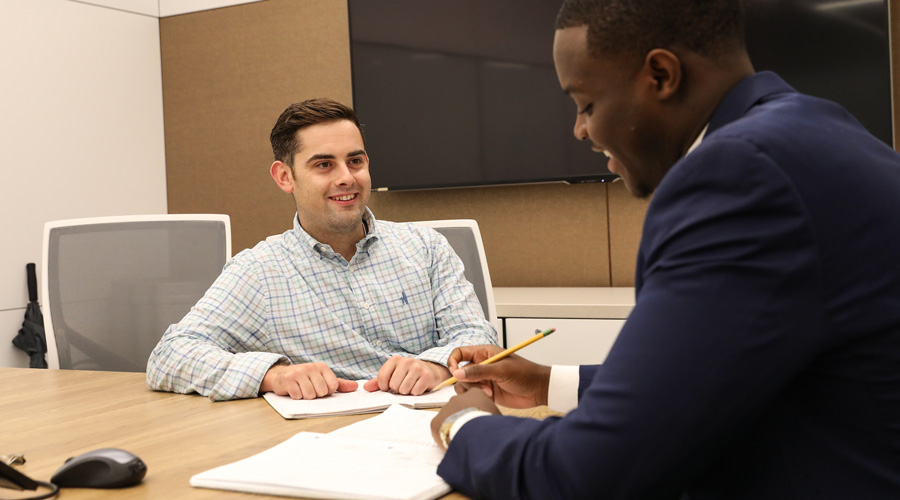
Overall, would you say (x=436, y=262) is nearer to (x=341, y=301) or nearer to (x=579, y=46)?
(x=341, y=301)

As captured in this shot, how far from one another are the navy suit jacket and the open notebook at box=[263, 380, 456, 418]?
59cm

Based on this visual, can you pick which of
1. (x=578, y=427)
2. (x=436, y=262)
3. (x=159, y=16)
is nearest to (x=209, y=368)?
(x=436, y=262)

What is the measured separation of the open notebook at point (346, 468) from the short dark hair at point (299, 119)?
108cm

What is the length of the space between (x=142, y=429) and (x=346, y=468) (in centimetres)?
46

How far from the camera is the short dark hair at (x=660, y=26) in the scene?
793 mm

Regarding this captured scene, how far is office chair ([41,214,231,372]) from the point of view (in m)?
2.13

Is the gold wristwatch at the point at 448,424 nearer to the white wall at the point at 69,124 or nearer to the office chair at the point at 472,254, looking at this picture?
the office chair at the point at 472,254

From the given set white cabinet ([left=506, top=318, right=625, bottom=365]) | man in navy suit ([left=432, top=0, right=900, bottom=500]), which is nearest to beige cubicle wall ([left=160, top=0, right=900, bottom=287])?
white cabinet ([left=506, top=318, right=625, bottom=365])

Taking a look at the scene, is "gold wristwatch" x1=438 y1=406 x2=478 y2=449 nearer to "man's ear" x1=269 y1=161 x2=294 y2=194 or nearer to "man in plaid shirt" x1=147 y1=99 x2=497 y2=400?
"man in plaid shirt" x1=147 y1=99 x2=497 y2=400

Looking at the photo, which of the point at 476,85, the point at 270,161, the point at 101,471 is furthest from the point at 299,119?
the point at 270,161

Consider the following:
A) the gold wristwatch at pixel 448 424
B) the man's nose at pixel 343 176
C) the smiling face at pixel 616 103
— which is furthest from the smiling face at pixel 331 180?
the smiling face at pixel 616 103

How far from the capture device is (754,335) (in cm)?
67

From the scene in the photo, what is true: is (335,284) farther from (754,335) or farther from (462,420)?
(754,335)

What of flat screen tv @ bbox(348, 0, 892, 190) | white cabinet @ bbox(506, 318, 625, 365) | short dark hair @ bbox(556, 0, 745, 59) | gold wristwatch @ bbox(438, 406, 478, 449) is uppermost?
flat screen tv @ bbox(348, 0, 892, 190)
